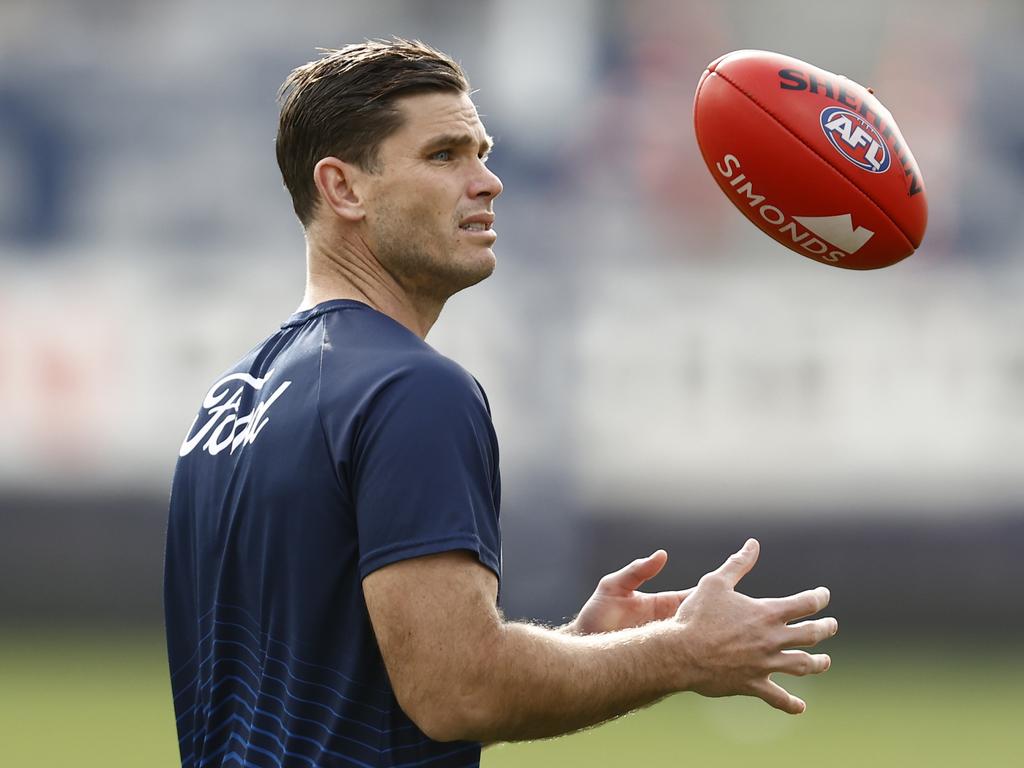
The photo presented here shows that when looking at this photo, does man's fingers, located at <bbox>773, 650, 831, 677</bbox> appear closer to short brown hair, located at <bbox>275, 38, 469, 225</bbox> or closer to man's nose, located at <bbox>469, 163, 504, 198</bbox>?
man's nose, located at <bbox>469, 163, 504, 198</bbox>

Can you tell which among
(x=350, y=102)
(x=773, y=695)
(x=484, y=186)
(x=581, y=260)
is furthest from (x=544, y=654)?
(x=581, y=260)

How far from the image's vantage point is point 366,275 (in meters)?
2.96

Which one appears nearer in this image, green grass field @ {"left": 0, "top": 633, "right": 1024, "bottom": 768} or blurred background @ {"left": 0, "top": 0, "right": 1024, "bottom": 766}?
green grass field @ {"left": 0, "top": 633, "right": 1024, "bottom": 768}

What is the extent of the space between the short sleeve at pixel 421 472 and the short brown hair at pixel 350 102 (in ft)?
2.02

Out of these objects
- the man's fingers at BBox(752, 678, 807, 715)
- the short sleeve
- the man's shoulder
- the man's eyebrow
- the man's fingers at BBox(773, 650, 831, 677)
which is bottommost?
the man's fingers at BBox(752, 678, 807, 715)

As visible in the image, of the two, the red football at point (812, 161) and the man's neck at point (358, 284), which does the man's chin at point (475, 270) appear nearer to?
the man's neck at point (358, 284)

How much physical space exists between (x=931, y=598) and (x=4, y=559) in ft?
21.5

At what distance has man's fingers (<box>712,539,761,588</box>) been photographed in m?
2.74

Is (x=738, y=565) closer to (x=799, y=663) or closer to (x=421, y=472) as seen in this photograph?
(x=799, y=663)

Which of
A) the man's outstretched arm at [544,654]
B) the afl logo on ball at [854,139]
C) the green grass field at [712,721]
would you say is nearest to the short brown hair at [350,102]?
the man's outstretched arm at [544,654]

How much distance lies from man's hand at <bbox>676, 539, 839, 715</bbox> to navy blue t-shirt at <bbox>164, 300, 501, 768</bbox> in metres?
0.39

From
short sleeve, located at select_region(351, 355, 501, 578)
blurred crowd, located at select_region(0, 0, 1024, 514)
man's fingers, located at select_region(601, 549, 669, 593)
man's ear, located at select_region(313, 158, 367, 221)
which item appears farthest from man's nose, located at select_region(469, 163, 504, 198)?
blurred crowd, located at select_region(0, 0, 1024, 514)

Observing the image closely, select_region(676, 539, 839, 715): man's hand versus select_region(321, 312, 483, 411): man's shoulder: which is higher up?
select_region(321, 312, 483, 411): man's shoulder

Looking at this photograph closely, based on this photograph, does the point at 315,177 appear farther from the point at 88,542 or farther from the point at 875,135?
the point at 88,542
